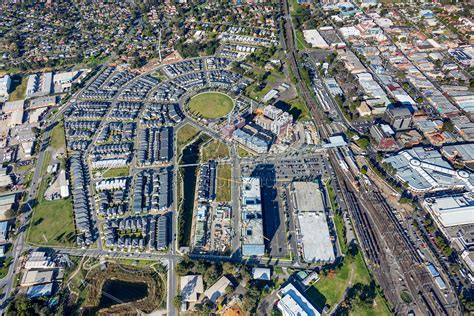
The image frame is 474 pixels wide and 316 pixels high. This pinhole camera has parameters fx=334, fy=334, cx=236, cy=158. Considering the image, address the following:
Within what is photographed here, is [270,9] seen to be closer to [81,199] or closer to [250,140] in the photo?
[250,140]

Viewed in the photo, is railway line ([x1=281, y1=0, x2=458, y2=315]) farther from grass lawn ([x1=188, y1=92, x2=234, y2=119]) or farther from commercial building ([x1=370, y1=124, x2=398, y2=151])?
grass lawn ([x1=188, y1=92, x2=234, y2=119])

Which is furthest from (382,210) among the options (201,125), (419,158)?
(201,125)

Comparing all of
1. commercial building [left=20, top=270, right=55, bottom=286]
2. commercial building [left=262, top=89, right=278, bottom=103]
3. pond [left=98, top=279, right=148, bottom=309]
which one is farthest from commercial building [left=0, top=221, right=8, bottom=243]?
commercial building [left=262, top=89, right=278, bottom=103]

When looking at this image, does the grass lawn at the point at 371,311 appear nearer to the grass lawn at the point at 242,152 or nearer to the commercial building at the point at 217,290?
the commercial building at the point at 217,290

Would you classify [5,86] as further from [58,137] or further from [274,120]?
[274,120]

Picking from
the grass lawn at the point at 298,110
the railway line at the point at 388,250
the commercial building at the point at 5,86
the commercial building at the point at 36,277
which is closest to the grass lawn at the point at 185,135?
the grass lawn at the point at 298,110
